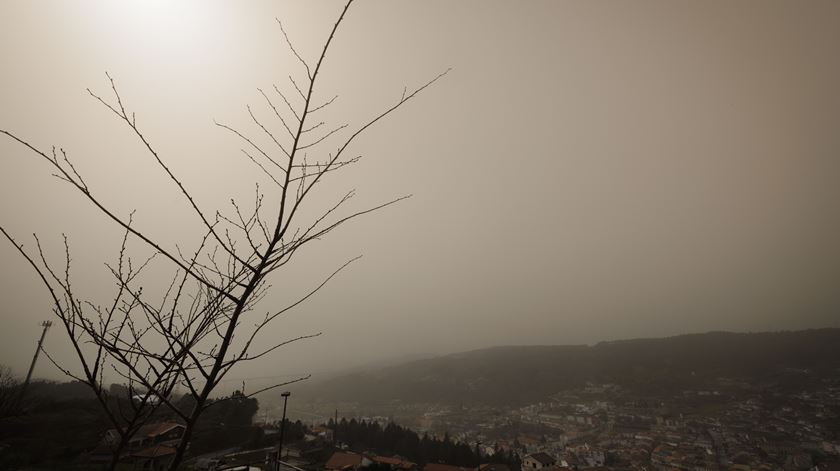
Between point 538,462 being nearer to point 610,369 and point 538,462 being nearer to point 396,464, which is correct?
point 396,464

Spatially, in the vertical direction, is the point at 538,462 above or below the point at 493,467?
below

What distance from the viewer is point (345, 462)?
2492 centimetres

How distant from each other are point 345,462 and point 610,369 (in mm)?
112459

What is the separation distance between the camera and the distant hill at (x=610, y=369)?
93.4m

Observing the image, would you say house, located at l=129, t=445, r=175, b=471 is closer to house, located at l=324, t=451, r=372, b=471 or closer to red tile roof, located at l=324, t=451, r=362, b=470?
house, located at l=324, t=451, r=372, b=471

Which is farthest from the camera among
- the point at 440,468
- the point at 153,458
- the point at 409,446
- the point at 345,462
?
the point at 409,446

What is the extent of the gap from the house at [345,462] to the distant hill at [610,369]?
264ft

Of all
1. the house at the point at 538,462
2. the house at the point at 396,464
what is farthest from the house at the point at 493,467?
the house at the point at 538,462

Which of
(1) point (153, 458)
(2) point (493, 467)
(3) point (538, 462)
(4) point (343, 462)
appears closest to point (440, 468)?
(2) point (493, 467)

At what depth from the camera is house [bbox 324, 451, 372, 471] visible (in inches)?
929

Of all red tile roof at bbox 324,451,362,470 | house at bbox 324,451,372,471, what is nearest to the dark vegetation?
house at bbox 324,451,372,471

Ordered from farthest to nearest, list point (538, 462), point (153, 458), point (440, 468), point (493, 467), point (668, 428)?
1. point (668, 428)
2. point (538, 462)
3. point (493, 467)
4. point (440, 468)
5. point (153, 458)

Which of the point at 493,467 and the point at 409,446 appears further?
the point at 409,446

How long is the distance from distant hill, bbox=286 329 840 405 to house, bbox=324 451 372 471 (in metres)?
80.4
